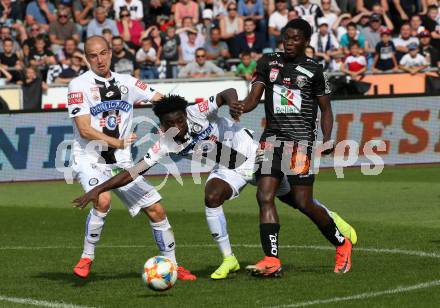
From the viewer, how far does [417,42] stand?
2906cm

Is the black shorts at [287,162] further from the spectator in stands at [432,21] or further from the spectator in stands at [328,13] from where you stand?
the spectator in stands at [432,21]

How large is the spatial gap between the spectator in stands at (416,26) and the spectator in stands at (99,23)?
7884 mm

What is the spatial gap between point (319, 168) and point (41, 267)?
12.4 meters

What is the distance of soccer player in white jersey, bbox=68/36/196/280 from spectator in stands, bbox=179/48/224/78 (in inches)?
592

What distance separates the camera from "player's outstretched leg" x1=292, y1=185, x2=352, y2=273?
11.9m

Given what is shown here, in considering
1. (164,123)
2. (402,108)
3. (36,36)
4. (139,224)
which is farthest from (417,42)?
(164,123)

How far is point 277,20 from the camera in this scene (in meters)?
29.9

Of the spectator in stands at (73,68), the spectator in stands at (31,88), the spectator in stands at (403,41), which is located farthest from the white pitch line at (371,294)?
the spectator in stands at (403,41)

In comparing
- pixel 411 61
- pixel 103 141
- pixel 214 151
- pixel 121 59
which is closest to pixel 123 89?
pixel 103 141

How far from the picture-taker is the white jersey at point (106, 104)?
12.2 m

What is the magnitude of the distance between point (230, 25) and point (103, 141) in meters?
17.9

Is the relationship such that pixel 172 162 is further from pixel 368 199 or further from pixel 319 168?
pixel 368 199

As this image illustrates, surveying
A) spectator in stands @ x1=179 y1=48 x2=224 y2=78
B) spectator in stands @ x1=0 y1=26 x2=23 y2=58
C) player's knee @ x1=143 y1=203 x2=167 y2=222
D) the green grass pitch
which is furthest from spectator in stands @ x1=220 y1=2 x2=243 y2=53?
player's knee @ x1=143 y1=203 x2=167 y2=222

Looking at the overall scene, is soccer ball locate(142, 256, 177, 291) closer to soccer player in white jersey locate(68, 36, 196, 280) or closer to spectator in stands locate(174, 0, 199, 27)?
soccer player in white jersey locate(68, 36, 196, 280)
